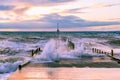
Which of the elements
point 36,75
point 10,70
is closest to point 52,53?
point 10,70

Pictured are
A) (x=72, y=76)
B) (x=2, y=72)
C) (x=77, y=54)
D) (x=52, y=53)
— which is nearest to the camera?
(x=72, y=76)

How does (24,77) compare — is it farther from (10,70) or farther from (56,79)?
(10,70)

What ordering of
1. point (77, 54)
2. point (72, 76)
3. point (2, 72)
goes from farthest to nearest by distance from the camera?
point (77, 54)
point (2, 72)
point (72, 76)

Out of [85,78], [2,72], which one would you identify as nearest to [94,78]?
[85,78]

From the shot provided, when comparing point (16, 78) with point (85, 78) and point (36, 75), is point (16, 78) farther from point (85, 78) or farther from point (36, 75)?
point (85, 78)

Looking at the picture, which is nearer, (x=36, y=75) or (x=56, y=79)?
(x=56, y=79)

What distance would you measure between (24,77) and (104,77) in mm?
4039

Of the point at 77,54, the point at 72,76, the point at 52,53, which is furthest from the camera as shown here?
the point at 77,54

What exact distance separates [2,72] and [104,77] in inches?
450

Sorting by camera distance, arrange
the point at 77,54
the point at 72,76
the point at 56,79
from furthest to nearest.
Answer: the point at 77,54
the point at 72,76
the point at 56,79

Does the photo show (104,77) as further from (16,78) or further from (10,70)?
(10,70)

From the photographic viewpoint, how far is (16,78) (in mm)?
15492

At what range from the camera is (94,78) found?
1552 cm

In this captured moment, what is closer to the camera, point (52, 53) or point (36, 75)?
point (36, 75)
